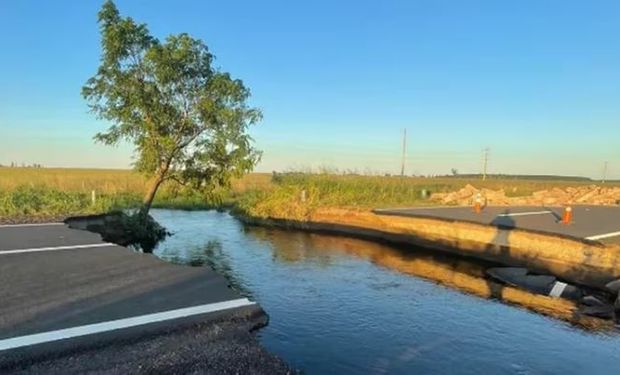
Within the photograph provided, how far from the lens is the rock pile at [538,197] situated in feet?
98.1

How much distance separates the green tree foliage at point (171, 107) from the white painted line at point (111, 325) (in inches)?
471

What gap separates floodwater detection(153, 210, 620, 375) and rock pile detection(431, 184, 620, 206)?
15.3 metres

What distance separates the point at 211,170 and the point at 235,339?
13575mm

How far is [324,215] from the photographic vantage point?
23266 millimetres

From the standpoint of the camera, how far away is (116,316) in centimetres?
600

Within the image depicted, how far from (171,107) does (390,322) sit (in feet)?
41.6

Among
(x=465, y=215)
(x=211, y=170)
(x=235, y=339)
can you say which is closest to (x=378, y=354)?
(x=235, y=339)

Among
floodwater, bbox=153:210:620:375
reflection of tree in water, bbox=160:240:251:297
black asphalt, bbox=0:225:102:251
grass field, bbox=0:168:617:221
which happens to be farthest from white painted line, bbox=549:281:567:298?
grass field, bbox=0:168:617:221

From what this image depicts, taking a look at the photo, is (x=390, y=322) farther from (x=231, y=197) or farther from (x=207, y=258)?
(x=231, y=197)

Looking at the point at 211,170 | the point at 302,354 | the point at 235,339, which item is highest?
the point at 211,170

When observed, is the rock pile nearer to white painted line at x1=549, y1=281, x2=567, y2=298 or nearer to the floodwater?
the floodwater

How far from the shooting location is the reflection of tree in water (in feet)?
40.2

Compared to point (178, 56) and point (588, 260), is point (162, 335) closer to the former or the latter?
point (588, 260)

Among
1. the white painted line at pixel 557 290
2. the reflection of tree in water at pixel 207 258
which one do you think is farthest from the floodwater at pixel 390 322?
the white painted line at pixel 557 290
